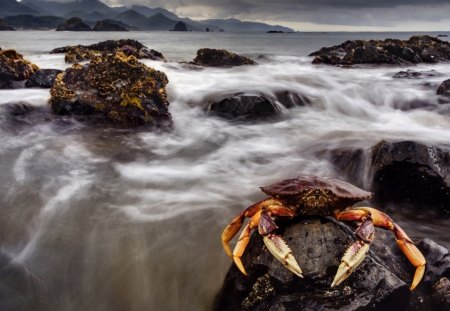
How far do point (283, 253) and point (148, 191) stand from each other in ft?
13.9

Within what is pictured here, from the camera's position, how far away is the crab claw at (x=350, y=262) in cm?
320

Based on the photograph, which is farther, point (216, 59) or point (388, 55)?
point (388, 55)

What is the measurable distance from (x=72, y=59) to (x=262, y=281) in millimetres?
21808

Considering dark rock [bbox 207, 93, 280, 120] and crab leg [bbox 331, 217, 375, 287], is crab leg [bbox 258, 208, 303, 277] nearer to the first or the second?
crab leg [bbox 331, 217, 375, 287]

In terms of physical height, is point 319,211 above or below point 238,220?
above

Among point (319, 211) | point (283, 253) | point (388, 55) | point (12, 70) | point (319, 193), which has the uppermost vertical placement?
point (388, 55)

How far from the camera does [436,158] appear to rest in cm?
624

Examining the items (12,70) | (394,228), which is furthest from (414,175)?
(12,70)

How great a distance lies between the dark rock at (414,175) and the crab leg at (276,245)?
12.0 feet

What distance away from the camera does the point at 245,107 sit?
11.6 meters

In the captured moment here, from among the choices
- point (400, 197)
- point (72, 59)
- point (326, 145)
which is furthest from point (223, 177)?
point (72, 59)

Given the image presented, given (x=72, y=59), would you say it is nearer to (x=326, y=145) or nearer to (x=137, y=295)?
(x=326, y=145)

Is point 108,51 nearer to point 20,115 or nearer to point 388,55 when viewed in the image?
point 20,115

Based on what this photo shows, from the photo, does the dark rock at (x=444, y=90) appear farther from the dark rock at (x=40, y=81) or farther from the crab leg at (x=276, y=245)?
the dark rock at (x=40, y=81)
